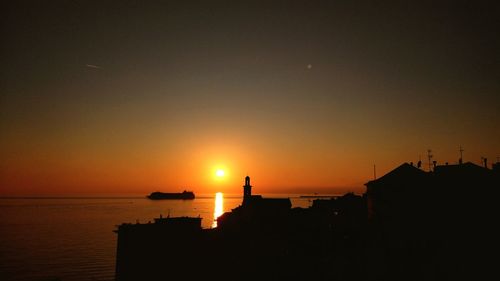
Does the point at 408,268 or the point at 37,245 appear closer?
the point at 408,268

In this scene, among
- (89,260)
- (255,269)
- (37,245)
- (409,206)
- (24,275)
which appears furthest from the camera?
(37,245)

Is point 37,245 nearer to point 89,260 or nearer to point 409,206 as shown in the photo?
point 89,260

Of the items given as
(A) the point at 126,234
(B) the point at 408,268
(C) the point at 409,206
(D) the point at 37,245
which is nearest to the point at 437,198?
(C) the point at 409,206

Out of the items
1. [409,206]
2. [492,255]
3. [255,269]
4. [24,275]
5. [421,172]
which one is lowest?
[24,275]

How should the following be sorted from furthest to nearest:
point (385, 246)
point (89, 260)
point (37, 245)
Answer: point (37, 245) < point (89, 260) < point (385, 246)

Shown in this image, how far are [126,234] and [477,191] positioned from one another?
36.0 m

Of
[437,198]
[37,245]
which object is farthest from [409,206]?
[37,245]

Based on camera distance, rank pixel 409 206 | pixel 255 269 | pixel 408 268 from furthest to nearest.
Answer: pixel 409 206 → pixel 255 269 → pixel 408 268

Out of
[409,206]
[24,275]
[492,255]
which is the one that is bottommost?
[24,275]

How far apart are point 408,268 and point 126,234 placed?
26.5 m

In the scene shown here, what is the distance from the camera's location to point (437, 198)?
111 feet

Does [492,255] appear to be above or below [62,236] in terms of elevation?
above

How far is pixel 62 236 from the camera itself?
292 feet

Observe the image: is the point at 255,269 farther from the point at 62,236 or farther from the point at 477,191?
the point at 62,236
